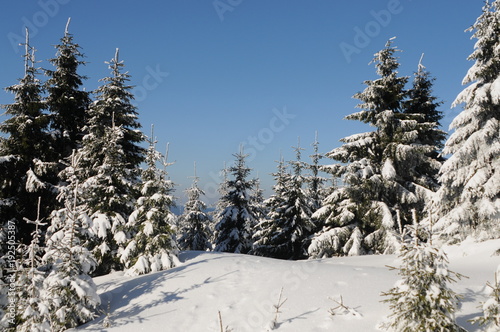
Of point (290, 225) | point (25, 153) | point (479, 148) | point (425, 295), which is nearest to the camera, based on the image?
point (425, 295)

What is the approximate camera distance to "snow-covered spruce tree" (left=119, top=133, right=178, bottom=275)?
12297 millimetres

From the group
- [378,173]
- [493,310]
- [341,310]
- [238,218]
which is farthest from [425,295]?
[238,218]

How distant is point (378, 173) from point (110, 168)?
14.2 meters

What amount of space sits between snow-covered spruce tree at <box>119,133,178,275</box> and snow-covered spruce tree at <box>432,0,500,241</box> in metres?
11.2

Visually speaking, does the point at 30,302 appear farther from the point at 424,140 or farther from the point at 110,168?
the point at 424,140

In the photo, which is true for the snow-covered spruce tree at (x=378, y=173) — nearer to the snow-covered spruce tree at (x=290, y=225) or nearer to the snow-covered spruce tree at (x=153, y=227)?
the snow-covered spruce tree at (x=290, y=225)

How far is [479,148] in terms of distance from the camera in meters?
11.9

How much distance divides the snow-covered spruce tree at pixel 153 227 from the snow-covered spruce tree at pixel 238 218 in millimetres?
12849

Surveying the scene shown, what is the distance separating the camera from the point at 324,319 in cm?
757

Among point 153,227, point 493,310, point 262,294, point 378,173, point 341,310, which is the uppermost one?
point 378,173

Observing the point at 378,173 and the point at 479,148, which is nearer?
the point at 479,148

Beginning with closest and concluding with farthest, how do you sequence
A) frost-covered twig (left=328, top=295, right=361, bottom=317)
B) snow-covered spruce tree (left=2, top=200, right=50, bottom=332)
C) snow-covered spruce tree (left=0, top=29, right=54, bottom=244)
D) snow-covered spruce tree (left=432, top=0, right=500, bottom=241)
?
frost-covered twig (left=328, top=295, right=361, bottom=317) < snow-covered spruce tree (left=2, top=200, right=50, bottom=332) < snow-covered spruce tree (left=432, top=0, right=500, bottom=241) < snow-covered spruce tree (left=0, top=29, right=54, bottom=244)

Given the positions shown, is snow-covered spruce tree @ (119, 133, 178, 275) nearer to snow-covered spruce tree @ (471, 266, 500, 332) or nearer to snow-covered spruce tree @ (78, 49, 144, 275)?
snow-covered spruce tree @ (78, 49, 144, 275)

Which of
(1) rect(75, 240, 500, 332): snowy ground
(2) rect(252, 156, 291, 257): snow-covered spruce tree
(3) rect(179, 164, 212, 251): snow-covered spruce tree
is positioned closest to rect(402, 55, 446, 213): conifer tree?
(1) rect(75, 240, 500, 332): snowy ground
